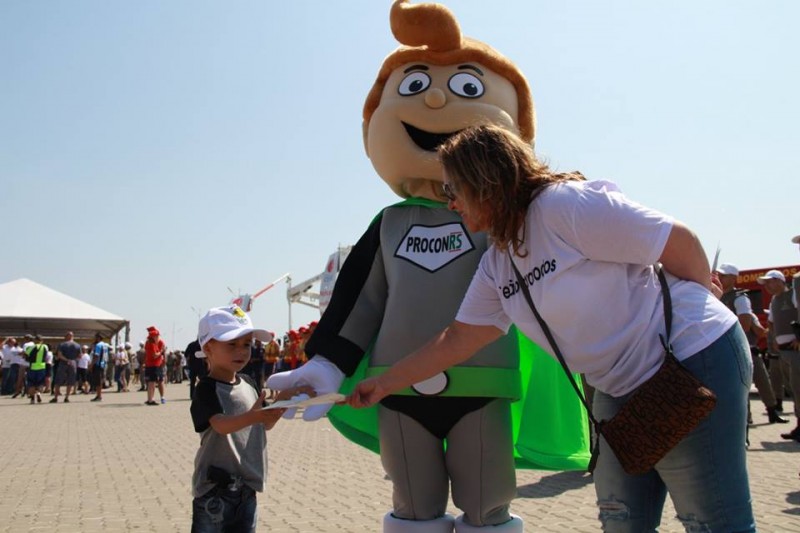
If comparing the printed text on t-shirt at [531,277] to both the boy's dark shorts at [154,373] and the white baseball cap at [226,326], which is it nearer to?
the white baseball cap at [226,326]

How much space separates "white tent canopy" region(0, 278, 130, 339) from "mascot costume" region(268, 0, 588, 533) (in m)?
33.2

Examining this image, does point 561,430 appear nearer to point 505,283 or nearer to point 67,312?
point 505,283

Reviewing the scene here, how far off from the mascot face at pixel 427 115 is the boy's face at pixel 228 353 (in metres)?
1.06

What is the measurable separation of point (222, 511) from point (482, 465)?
3.43ft

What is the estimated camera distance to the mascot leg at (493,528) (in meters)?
3.04

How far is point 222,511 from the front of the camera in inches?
125

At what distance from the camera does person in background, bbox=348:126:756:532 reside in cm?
209

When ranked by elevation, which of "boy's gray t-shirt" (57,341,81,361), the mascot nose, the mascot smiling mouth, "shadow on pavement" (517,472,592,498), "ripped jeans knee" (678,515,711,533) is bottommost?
"shadow on pavement" (517,472,592,498)

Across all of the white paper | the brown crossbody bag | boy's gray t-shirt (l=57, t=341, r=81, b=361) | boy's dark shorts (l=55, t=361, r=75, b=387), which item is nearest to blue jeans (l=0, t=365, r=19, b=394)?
boy's dark shorts (l=55, t=361, r=75, b=387)

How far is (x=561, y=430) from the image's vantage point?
3.44 m

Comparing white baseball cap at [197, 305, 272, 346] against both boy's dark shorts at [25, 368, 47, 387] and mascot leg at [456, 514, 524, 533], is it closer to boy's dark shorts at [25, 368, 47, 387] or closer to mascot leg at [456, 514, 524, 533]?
mascot leg at [456, 514, 524, 533]

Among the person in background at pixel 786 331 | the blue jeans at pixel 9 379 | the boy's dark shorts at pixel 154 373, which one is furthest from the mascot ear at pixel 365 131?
the blue jeans at pixel 9 379

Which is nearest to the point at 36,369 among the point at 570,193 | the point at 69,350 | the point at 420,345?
the point at 69,350

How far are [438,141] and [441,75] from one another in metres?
0.33
